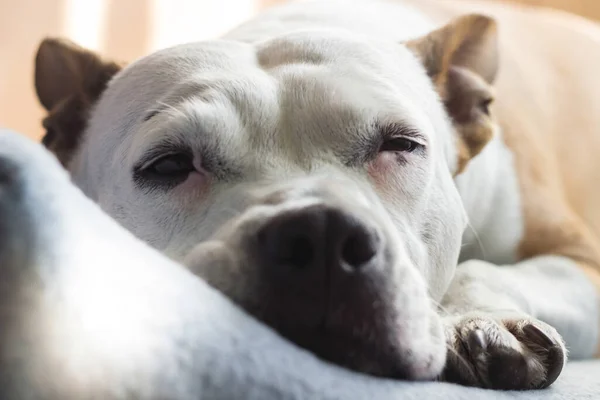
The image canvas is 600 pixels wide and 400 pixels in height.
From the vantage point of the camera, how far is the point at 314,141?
1.09 m

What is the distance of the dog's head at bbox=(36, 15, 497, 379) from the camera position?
2.59 feet

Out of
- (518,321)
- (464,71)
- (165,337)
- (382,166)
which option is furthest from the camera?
(464,71)

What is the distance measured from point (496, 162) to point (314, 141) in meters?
0.81

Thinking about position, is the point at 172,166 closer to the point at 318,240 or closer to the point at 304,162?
the point at 304,162

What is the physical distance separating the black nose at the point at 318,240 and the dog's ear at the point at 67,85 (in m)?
0.86

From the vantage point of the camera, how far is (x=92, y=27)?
2908 mm

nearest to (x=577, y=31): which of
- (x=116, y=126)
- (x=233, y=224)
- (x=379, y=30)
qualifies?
(x=379, y=30)

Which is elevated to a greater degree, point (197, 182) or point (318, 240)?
point (318, 240)

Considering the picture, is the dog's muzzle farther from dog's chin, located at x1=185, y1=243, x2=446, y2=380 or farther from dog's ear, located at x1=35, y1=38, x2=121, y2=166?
dog's ear, located at x1=35, y1=38, x2=121, y2=166

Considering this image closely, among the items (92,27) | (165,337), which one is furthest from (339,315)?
(92,27)

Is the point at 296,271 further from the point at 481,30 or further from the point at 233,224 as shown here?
the point at 481,30

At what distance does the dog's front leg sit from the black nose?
25cm

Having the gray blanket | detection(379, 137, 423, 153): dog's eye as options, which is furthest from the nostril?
detection(379, 137, 423, 153): dog's eye

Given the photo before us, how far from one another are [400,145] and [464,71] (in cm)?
46
